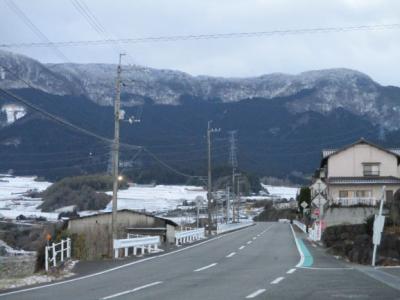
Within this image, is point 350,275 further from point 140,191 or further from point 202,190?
point 202,190

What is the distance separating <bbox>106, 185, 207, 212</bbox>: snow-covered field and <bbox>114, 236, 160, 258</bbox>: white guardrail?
75.5m

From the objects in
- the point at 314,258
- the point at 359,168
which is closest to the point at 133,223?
the point at 359,168

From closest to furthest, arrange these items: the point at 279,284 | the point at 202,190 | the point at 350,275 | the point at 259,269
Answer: the point at 279,284 < the point at 350,275 < the point at 259,269 < the point at 202,190

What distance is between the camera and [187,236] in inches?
1658

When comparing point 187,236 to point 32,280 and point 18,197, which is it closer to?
point 32,280

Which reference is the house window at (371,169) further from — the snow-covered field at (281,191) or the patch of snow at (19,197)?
the snow-covered field at (281,191)

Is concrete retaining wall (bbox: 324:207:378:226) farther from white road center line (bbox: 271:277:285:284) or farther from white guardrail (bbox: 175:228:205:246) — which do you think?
white road center line (bbox: 271:277:285:284)

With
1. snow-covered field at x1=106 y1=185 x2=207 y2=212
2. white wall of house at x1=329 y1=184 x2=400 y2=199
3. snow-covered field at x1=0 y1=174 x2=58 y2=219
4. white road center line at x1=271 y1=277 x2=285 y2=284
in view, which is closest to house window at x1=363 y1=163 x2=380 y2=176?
white wall of house at x1=329 y1=184 x2=400 y2=199

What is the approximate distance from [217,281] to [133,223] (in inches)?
1918

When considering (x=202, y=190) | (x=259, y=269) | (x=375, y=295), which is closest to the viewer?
(x=375, y=295)

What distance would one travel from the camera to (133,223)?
6425 centimetres

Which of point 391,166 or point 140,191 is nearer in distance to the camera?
point 391,166

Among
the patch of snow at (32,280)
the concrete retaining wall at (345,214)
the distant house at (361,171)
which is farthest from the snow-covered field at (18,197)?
the patch of snow at (32,280)

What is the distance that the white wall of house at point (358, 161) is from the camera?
65.1m
